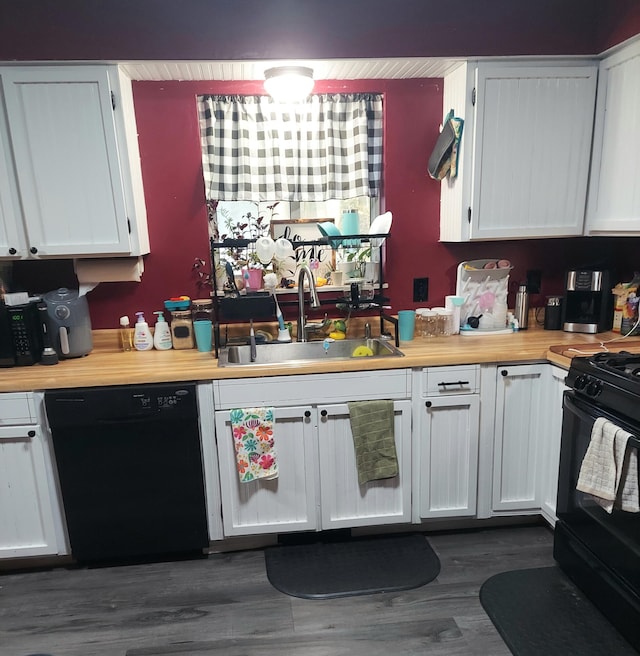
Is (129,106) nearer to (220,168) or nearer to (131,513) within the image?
(220,168)

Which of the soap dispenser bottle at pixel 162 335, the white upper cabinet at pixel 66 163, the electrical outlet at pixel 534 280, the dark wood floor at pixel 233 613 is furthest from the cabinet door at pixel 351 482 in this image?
the white upper cabinet at pixel 66 163

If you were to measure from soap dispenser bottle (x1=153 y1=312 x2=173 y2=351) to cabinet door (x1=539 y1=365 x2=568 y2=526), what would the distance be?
1796 mm

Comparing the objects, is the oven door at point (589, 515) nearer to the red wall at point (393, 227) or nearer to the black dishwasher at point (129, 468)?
the red wall at point (393, 227)

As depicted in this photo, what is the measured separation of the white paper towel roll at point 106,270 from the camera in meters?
2.34

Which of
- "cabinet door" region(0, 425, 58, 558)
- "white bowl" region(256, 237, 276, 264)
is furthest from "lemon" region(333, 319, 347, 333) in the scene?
"cabinet door" region(0, 425, 58, 558)

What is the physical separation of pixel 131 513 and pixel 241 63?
203cm

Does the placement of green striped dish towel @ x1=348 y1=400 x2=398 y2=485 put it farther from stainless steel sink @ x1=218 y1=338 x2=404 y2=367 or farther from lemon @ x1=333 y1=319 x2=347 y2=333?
lemon @ x1=333 y1=319 x2=347 y2=333

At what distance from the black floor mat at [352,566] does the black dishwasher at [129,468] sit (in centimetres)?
38

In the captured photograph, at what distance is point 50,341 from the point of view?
2244mm

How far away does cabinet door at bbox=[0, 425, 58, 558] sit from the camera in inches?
79.5

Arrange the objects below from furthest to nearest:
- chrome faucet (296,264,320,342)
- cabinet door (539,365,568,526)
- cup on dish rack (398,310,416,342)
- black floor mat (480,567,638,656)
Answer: cup on dish rack (398,310,416,342)
chrome faucet (296,264,320,342)
cabinet door (539,365,568,526)
black floor mat (480,567,638,656)

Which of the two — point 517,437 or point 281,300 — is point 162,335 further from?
point 517,437

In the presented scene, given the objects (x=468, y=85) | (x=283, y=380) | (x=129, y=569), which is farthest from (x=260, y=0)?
(x=129, y=569)

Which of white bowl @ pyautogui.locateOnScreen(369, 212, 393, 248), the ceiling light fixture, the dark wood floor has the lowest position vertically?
the dark wood floor
